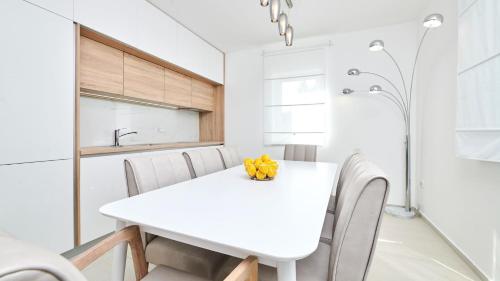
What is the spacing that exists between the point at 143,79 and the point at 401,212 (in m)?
3.85

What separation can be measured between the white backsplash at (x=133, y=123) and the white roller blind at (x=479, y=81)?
11.7 feet

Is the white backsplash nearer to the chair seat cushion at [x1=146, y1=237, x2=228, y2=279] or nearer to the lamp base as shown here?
the chair seat cushion at [x1=146, y1=237, x2=228, y2=279]

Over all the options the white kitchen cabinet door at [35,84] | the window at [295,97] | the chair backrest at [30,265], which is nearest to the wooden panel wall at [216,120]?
the window at [295,97]

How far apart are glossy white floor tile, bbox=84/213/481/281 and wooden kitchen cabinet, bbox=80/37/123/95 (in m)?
1.66

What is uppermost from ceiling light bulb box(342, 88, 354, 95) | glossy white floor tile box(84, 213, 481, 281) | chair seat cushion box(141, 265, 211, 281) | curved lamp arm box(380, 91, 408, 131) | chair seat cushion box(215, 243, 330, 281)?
ceiling light bulb box(342, 88, 354, 95)

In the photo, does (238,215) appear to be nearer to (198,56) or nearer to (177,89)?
(177,89)

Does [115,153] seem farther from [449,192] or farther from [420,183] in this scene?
[420,183]

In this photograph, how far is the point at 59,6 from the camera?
6.08ft

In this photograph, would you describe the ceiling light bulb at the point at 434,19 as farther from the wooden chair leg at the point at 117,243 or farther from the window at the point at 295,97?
the wooden chair leg at the point at 117,243

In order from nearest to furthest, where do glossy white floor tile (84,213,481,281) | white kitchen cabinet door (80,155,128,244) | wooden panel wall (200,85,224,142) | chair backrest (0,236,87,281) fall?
chair backrest (0,236,87,281) → glossy white floor tile (84,213,481,281) → white kitchen cabinet door (80,155,128,244) → wooden panel wall (200,85,224,142)

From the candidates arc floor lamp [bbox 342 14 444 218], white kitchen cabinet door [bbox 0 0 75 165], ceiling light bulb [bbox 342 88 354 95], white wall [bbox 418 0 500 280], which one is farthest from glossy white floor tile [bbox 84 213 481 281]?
ceiling light bulb [bbox 342 88 354 95]

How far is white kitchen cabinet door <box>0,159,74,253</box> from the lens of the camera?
1.59m

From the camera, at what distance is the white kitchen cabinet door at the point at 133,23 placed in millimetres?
2070

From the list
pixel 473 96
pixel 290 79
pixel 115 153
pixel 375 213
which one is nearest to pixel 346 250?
pixel 375 213
